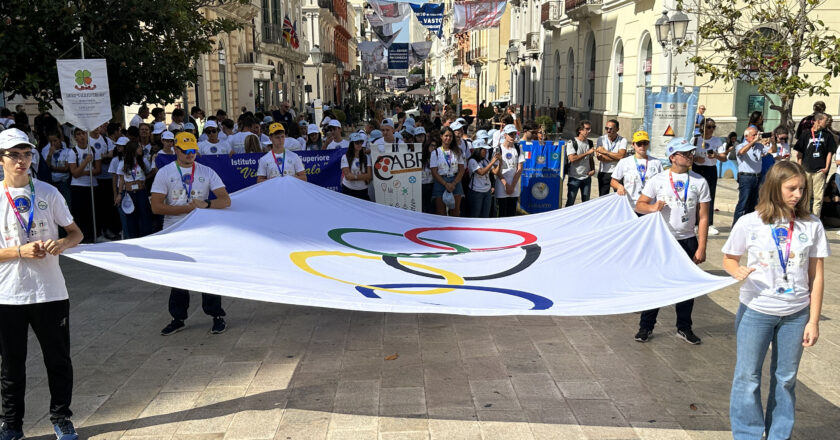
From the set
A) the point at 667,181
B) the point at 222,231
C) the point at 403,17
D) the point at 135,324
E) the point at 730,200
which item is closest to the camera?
the point at 222,231

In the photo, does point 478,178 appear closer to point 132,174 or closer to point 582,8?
point 132,174

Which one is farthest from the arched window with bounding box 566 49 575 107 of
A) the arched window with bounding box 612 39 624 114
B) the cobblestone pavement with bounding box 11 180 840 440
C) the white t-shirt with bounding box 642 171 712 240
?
the white t-shirt with bounding box 642 171 712 240

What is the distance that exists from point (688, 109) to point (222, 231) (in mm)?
9815

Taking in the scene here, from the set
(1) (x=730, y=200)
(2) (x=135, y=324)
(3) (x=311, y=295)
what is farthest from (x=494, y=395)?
Result: (1) (x=730, y=200)

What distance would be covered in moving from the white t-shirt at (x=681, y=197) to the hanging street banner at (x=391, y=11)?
2346 cm

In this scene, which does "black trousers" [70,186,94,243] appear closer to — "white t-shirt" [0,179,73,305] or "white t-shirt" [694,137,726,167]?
"white t-shirt" [0,179,73,305]

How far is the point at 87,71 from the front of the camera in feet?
38.1

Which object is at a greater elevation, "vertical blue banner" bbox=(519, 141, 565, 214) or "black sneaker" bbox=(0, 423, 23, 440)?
"vertical blue banner" bbox=(519, 141, 565, 214)

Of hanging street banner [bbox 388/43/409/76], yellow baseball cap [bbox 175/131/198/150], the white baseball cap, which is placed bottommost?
yellow baseball cap [bbox 175/131/198/150]

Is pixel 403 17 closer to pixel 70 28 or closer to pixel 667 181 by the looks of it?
pixel 70 28

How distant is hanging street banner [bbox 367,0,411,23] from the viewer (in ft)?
98.9

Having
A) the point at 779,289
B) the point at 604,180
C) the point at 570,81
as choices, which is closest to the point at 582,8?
the point at 570,81

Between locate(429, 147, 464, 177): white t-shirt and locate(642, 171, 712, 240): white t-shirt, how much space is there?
13.8ft

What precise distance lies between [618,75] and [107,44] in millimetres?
23066
